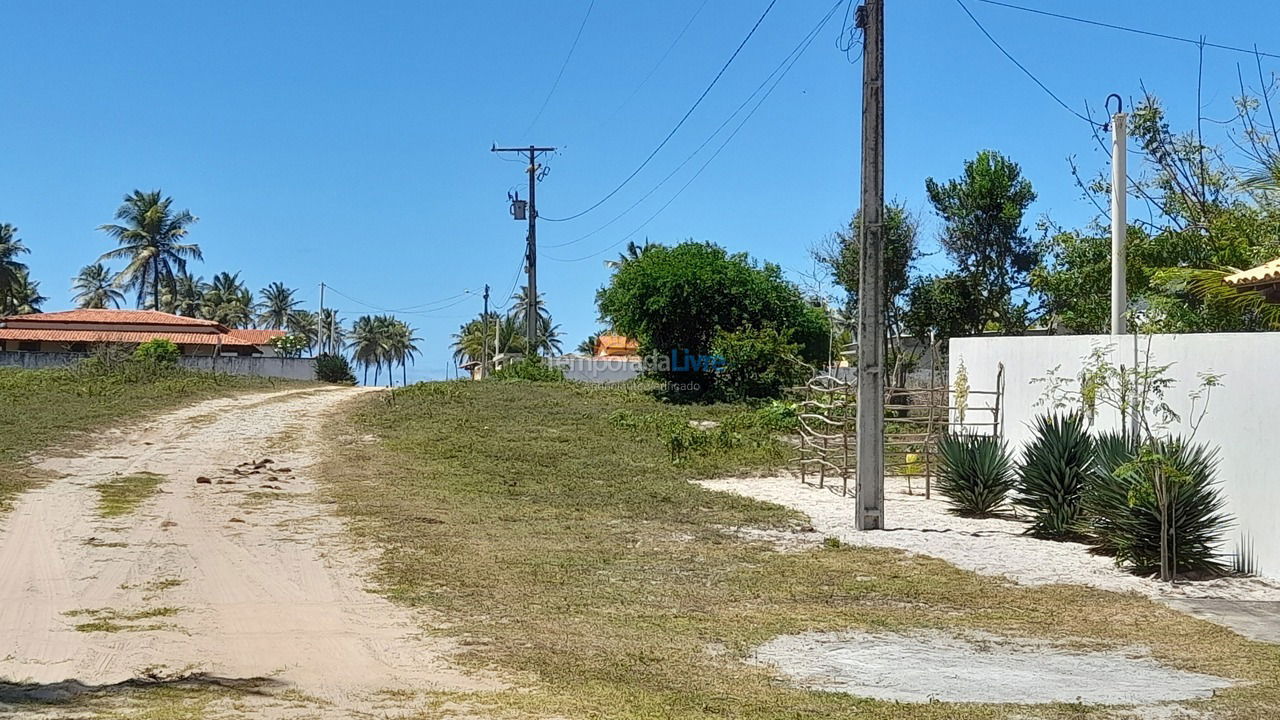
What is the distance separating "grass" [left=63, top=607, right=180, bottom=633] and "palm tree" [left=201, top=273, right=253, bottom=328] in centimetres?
7891

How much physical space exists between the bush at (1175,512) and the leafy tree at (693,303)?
Answer: 2279cm

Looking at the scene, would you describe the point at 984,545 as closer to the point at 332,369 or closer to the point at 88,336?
the point at 332,369

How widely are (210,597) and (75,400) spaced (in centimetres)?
2320

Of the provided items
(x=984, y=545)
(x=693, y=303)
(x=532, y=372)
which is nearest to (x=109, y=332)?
(x=532, y=372)

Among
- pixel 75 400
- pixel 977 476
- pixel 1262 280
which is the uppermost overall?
pixel 1262 280

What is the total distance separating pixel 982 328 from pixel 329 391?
23587 millimetres

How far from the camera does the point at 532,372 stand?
42688 millimetres

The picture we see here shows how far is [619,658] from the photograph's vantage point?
7.42 m

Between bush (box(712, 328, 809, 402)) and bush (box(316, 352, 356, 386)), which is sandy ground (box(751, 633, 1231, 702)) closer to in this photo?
bush (box(712, 328, 809, 402))

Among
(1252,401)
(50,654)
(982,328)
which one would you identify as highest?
(982,328)

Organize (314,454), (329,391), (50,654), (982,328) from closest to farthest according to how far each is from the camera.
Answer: (50,654) → (314,454) → (982,328) → (329,391)

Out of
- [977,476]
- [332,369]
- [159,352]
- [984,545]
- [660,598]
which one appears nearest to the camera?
[660,598]

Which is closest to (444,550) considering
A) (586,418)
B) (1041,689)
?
(1041,689)

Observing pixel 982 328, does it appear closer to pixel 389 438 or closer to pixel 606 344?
pixel 389 438
